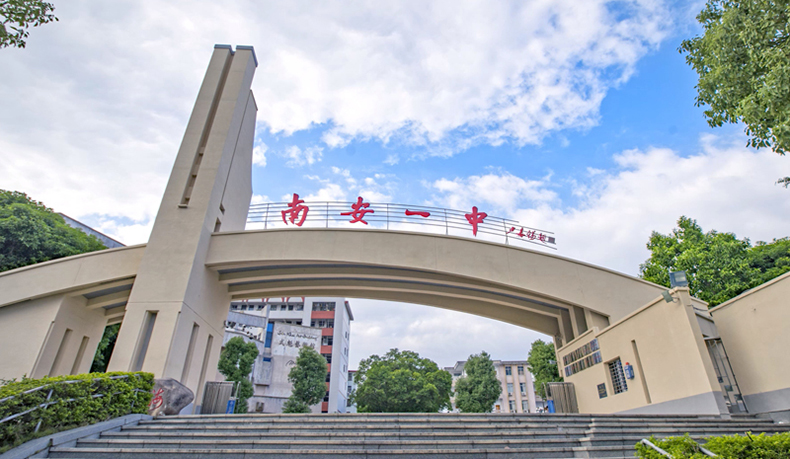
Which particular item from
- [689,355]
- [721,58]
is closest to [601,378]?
[689,355]

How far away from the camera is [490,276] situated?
12.9 meters

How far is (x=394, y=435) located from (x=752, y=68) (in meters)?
7.59

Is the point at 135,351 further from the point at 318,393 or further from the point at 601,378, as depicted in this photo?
the point at 318,393

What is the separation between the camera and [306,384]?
26.0 m

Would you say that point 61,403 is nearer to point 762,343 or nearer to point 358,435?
point 358,435

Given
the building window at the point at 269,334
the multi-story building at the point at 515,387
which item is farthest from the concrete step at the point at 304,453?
the multi-story building at the point at 515,387

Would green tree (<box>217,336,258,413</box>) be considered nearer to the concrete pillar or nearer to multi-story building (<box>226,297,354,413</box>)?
the concrete pillar

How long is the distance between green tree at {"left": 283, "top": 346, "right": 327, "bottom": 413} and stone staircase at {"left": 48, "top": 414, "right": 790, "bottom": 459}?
19604 millimetres

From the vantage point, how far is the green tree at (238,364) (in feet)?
70.5

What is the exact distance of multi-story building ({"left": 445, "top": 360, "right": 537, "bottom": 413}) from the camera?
140ft

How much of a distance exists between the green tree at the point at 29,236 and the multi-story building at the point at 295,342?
18.5 meters

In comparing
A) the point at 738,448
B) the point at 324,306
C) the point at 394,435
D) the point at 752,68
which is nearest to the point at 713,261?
the point at 752,68

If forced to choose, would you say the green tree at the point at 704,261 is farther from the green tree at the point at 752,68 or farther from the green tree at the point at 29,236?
the green tree at the point at 29,236

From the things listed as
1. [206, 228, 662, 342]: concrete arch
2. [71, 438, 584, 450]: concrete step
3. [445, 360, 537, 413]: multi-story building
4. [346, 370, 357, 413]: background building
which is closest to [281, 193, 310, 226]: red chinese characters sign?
[206, 228, 662, 342]: concrete arch
